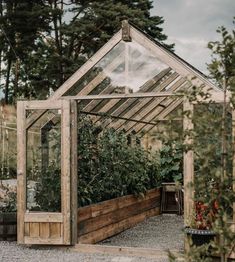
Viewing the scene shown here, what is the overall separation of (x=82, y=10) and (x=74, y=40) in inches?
41.7

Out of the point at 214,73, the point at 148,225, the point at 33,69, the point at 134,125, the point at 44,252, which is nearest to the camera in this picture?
the point at 214,73

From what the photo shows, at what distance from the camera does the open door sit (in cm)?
703

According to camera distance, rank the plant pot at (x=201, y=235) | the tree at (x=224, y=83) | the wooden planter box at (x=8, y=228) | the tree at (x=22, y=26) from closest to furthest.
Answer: the tree at (x=224, y=83), the plant pot at (x=201, y=235), the wooden planter box at (x=8, y=228), the tree at (x=22, y=26)

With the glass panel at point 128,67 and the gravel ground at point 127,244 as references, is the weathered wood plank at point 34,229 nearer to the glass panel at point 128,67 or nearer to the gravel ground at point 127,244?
the gravel ground at point 127,244

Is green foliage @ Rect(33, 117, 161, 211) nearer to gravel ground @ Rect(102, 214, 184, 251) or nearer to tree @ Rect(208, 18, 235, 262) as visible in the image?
gravel ground @ Rect(102, 214, 184, 251)

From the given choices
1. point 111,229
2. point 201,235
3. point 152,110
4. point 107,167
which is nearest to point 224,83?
point 201,235

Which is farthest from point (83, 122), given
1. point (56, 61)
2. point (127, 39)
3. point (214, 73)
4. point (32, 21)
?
point (32, 21)

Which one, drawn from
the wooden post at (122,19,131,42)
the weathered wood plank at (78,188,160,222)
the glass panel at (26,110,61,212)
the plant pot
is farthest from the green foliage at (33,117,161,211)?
the plant pot

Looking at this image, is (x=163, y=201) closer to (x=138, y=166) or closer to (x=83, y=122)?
(x=138, y=166)

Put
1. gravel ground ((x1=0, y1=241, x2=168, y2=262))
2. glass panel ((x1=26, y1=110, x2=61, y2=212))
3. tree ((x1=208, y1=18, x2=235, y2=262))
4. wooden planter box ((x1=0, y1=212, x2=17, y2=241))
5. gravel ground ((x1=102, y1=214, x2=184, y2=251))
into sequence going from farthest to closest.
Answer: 1. gravel ground ((x1=102, y1=214, x2=184, y2=251))
2. wooden planter box ((x1=0, y1=212, x2=17, y2=241))
3. glass panel ((x1=26, y1=110, x2=61, y2=212))
4. gravel ground ((x1=0, y1=241, x2=168, y2=262))
5. tree ((x1=208, y1=18, x2=235, y2=262))

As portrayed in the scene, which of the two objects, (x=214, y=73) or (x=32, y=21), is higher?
(x=32, y=21)

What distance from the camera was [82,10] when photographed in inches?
744

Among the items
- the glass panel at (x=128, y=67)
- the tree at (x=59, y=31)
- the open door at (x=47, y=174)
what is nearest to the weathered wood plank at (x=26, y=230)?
the open door at (x=47, y=174)

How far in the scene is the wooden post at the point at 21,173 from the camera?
715cm
